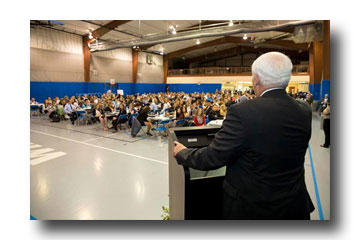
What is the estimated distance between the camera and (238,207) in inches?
55.4

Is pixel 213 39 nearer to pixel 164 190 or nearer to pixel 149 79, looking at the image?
pixel 149 79

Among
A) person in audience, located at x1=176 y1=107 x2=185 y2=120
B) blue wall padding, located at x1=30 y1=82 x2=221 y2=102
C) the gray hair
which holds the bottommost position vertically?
person in audience, located at x1=176 y1=107 x2=185 y2=120

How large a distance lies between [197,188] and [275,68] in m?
1.05

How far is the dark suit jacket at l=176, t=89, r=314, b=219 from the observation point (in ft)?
4.13

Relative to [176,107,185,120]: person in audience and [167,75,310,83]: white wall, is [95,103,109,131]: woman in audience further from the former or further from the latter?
[167,75,310,83]: white wall

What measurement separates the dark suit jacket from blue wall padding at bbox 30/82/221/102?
51.7ft

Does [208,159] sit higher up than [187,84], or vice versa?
[187,84]

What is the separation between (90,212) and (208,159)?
272 cm

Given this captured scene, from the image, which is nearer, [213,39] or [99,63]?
[99,63]

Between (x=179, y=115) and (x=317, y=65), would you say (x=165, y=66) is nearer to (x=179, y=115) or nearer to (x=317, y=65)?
(x=317, y=65)

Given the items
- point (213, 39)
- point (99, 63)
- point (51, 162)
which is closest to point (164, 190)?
point (51, 162)

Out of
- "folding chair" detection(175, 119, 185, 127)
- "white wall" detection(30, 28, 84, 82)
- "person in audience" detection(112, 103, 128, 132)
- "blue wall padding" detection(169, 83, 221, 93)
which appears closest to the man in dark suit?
"folding chair" detection(175, 119, 185, 127)
